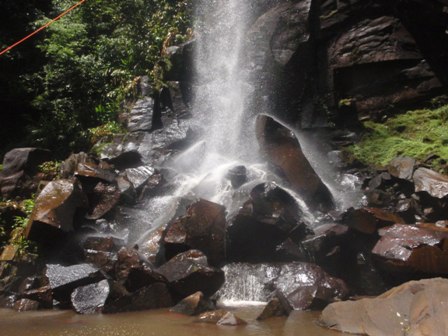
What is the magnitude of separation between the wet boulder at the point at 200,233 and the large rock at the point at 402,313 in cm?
307

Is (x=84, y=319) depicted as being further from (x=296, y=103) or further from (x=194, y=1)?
(x=194, y=1)

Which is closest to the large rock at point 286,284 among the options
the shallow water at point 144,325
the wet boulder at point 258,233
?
the wet boulder at point 258,233

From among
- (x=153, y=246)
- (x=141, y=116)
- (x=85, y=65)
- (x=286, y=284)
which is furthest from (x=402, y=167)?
(x=85, y=65)

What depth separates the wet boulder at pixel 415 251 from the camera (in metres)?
7.04

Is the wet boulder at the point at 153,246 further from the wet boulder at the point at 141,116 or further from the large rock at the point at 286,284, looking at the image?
the wet boulder at the point at 141,116

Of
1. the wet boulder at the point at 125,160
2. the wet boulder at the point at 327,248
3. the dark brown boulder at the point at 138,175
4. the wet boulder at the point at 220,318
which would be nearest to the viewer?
the wet boulder at the point at 220,318

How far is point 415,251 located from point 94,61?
579 inches

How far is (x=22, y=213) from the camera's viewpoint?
34.6 feet

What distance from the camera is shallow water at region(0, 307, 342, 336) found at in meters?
5.41

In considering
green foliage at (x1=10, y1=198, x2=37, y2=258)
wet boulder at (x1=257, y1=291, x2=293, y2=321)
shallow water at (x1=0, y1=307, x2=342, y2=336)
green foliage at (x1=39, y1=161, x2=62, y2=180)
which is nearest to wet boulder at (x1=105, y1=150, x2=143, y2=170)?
green foliage at (x1=39, y1=161, x2=62, y2=180)

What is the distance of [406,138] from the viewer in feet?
43.1

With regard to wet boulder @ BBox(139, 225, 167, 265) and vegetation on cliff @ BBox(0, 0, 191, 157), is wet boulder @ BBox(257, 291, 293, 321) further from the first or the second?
vegetation on cliff @ BBox(0, 0, 191, 157)

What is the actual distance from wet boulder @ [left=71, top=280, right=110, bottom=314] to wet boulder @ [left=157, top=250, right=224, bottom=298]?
956mm

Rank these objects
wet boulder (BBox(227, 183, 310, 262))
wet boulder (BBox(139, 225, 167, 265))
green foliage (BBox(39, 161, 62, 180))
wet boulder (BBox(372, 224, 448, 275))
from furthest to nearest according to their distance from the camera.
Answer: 1. green foliage (BBox(39, 161, 62, 180))
2. wet boulder (BBox(227, 183, 310, 262))
3. wet boulder (BBox(139, 225, 167, 265))
4. wet boulder (BBox(372, 224, 448, 275))
